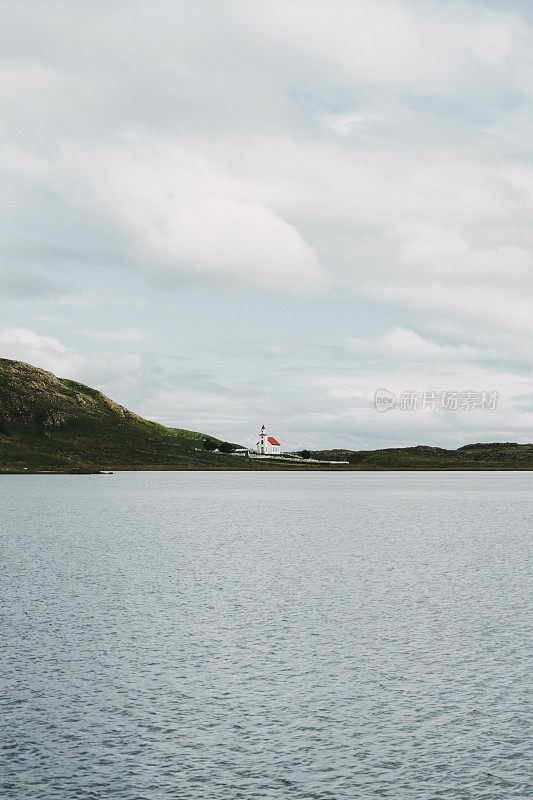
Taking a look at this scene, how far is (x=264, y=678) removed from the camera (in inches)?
853

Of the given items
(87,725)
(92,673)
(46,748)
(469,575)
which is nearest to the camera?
(46,748)

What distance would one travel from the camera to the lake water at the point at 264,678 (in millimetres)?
14680

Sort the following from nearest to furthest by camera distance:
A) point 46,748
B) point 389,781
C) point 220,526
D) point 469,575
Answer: point 389,781, point 46,748, point 469,575, point 220,526

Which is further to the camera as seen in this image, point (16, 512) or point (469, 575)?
point (16, 512)

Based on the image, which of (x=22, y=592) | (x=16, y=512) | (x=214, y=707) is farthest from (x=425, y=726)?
(x=16, y=512)

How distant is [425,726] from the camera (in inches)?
691

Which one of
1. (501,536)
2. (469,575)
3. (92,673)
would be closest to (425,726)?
(92,673)

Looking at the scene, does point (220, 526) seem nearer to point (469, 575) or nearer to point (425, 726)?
point (469, 575)

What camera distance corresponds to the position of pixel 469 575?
142 feet

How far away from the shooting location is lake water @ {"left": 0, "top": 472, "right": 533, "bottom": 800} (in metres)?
14.7

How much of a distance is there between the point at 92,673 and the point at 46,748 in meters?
6.09

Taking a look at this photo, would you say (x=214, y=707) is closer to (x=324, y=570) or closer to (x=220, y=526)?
(x=324, y=570)

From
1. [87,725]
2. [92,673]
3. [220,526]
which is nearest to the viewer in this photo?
[87,725]

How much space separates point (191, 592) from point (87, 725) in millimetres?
19464
